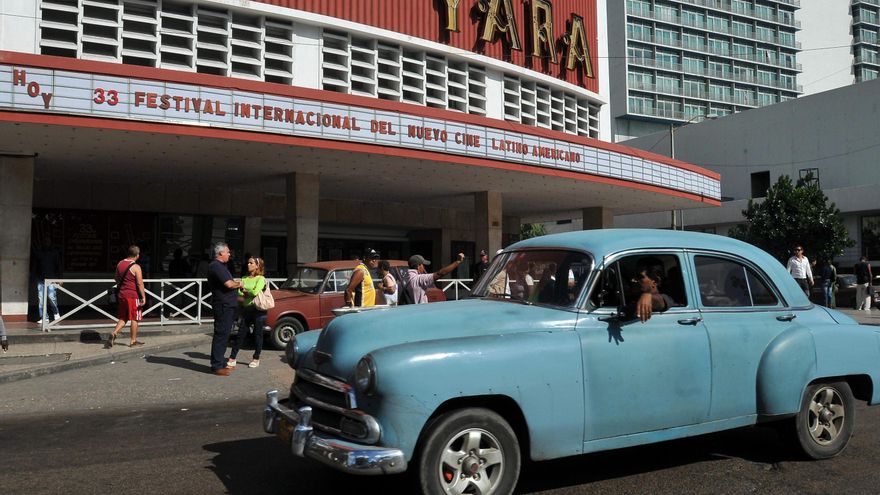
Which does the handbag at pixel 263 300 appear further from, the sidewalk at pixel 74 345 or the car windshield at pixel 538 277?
the car windshield at pixel 538 277

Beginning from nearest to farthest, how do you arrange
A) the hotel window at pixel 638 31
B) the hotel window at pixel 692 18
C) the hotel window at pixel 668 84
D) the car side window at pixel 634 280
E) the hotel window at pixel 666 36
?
the car side window at pixel 634 280 < the hotel window at pixel 638 31 < the hotel window at pixel 666 36 < the hotel window at pixel 668 84 < the hotel window at pixel 692 18

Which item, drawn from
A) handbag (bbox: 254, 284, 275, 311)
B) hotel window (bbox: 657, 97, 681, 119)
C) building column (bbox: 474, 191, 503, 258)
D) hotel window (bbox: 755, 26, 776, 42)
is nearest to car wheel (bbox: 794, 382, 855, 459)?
handbag (bbox: 254, 284, 275, 311)

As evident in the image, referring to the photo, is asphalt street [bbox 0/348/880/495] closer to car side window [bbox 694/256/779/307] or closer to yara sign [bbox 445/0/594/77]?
car side window [bbox 694/256/779/307]

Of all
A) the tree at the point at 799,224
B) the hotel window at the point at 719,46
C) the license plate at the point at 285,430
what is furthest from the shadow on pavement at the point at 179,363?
the hotel window at the point at 719,46

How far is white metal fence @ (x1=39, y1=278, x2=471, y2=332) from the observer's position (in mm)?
12500

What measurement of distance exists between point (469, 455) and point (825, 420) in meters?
3.04

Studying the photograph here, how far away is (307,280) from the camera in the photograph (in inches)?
488

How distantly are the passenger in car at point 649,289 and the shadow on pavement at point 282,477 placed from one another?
1900 millimetres

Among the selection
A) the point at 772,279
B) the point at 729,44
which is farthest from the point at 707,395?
the point at 729,44

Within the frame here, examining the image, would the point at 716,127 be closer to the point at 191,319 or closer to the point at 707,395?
the point at 191,319

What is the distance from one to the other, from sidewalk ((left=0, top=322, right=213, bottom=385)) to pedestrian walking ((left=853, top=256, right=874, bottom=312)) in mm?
18966

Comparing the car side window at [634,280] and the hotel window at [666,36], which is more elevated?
the hotel window at [666,36]

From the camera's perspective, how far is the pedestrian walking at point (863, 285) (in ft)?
65.4

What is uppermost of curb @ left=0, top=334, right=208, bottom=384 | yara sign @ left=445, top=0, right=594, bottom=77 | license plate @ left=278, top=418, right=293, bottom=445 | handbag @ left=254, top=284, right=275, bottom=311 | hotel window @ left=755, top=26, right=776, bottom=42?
hotel window @ left=755, top=26, right=776, bottom=42
